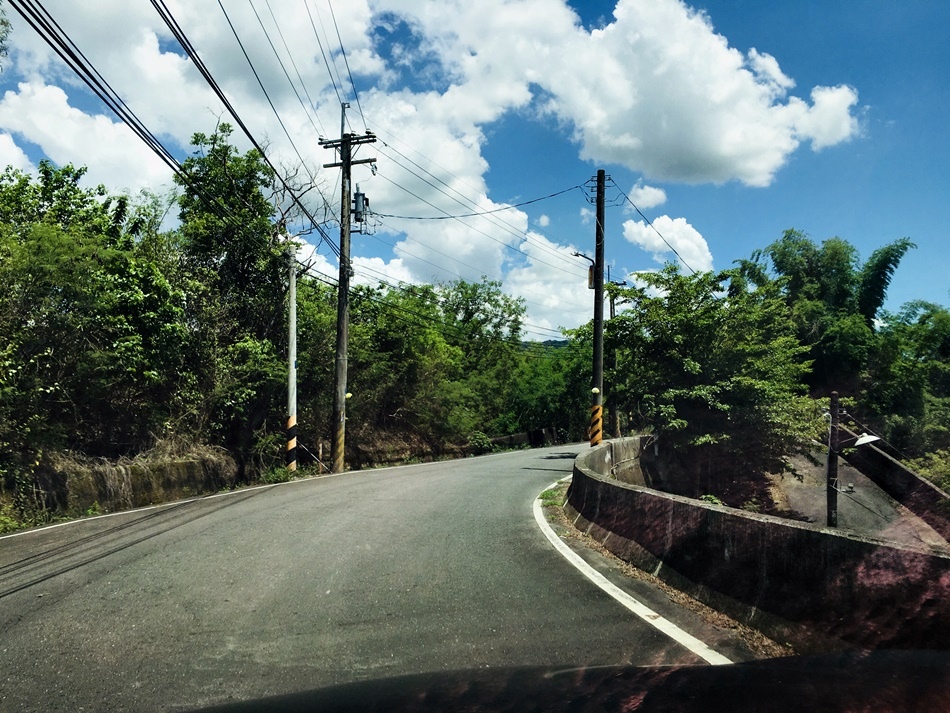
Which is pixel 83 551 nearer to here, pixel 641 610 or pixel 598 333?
pixel 641 610

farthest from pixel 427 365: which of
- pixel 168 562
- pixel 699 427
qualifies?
pixel 168 562

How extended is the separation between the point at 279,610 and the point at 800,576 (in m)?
4.08

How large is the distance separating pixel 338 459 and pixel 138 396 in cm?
697

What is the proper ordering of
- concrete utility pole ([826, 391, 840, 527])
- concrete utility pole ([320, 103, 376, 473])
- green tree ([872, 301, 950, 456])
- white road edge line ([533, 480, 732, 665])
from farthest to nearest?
green tree ([872, 301, 950, 456]) < concrete utility pole ([320, 103, 376, 473]) < concrete utility pole ([826, 391, 840, 527]) < white road edge line ([533, 480, 732, 665])

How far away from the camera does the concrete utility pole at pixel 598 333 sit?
23.2 meters

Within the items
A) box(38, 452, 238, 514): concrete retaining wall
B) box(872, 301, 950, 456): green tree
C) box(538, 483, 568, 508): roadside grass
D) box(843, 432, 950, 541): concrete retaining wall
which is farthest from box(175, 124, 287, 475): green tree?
box(872, 301, 950, 456): green tree

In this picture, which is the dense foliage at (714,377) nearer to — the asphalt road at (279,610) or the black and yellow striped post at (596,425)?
the black and yellow striped post at (596,425)

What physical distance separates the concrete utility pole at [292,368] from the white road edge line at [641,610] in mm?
12521

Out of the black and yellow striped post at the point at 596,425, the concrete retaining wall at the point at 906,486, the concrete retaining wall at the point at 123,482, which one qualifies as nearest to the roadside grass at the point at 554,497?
the black and yellow striped post at the point at 596,425

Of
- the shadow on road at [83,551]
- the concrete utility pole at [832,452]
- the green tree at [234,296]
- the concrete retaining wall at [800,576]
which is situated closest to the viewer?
the concrete retaining wall at [800,576]

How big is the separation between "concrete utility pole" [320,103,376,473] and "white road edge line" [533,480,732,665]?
533 inches

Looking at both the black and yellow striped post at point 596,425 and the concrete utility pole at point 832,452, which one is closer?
the concrete utility pole at point 832,452

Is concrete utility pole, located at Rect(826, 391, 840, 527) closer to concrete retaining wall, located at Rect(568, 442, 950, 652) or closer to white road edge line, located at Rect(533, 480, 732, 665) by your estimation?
white road edge line, located at Rect(533, 480, 732, 665)

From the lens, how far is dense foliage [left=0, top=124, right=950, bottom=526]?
12.7 meters
